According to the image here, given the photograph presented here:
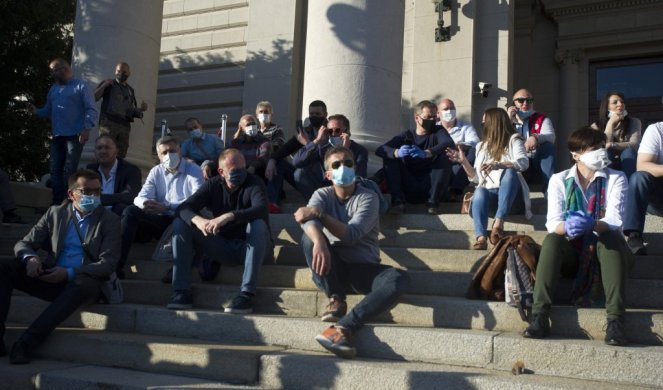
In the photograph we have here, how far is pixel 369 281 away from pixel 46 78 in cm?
1453

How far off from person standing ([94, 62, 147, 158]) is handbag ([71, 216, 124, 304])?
13.2 ft

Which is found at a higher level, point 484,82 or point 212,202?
point 484,82

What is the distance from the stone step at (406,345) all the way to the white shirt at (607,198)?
878 mm

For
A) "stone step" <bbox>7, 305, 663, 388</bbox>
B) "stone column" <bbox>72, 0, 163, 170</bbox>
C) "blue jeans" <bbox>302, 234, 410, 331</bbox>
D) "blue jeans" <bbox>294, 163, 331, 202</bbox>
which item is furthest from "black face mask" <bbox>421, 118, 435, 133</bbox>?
"stone column" <bbox>72, 0, 163, 170</bbox>

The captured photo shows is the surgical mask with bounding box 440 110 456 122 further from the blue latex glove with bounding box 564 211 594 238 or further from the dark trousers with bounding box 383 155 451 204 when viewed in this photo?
the blue latex glove with bounding box 564 211 594 238

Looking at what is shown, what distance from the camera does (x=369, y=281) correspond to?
4770 millimetres

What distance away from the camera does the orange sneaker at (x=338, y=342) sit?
13.6 feet

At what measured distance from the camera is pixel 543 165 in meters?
6.92

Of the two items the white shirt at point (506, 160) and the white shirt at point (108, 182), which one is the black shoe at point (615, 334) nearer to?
the white shirt at point (506, 160)

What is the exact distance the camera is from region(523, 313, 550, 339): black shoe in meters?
3.98

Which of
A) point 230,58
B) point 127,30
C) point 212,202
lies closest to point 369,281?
point 212,202

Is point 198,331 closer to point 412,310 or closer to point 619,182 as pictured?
point 412,310

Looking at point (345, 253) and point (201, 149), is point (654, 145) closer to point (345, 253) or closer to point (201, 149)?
point (345, 253)

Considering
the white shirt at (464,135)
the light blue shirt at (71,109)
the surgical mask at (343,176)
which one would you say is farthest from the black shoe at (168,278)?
the white shirt at (464,135)
